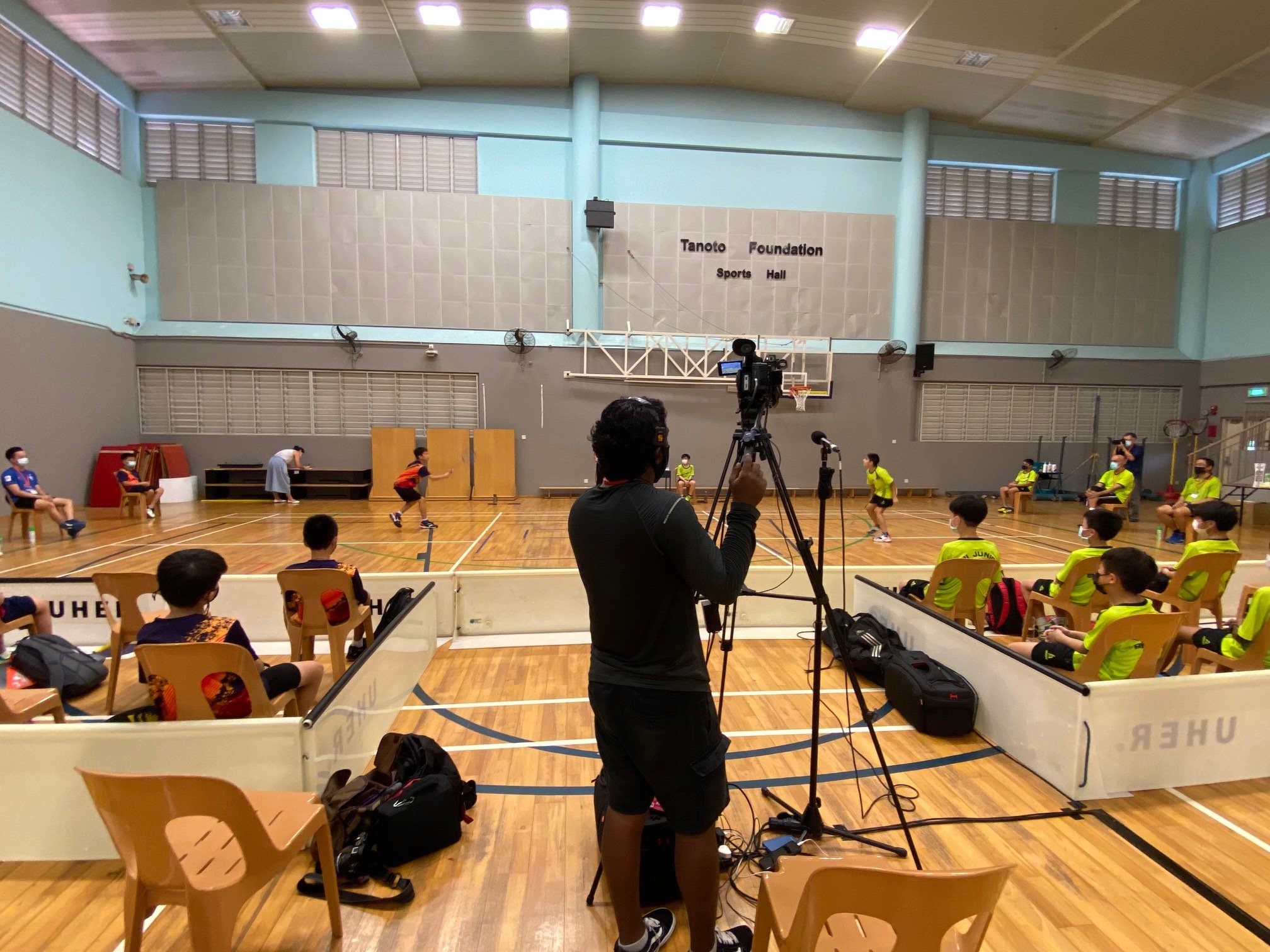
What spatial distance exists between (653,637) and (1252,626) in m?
4.20

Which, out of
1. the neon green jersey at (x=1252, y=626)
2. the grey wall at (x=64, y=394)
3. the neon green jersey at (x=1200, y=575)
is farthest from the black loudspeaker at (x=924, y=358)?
the grey wall at (x=64, y=394)

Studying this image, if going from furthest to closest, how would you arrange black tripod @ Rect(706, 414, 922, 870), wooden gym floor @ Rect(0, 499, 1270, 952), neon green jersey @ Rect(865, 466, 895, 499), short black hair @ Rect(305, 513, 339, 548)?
1. neon green jersey @ Rect(865, 466, 895, 499)
2. short black hair @ Rect(305, 513, 339, 548)
3. black tripod @ Rect(706, 414, 922, 870)
4. wooden gym floor @ Rect(0, 499, 1270, 952)

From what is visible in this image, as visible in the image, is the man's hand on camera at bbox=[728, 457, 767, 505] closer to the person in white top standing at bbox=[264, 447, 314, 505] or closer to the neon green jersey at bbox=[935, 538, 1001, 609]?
the neon green jersey at bbox=[935, 538, 1001, 609]

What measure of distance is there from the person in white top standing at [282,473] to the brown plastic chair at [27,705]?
11.3 meters

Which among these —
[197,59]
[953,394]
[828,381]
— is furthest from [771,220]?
[197,59]

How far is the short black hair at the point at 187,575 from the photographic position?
2.87 meters

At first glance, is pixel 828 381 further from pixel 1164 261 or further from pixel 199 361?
pixel 199 361

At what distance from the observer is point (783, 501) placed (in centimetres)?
268

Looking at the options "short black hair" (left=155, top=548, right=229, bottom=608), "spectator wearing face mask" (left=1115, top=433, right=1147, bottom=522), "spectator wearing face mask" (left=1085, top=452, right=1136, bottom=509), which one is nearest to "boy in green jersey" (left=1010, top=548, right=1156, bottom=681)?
"short black hair" (left=155, top=548, right=229, bottom=608)

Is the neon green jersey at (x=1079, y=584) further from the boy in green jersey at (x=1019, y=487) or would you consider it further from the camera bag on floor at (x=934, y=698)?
the boy in green jersey at (x=1019, y=487)

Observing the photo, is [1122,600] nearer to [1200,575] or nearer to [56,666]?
[1200,575]

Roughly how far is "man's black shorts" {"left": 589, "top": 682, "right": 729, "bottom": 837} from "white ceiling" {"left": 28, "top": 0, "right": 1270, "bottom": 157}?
13.8 metres

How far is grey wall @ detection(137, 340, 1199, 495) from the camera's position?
571 inches

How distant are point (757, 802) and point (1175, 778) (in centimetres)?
229
